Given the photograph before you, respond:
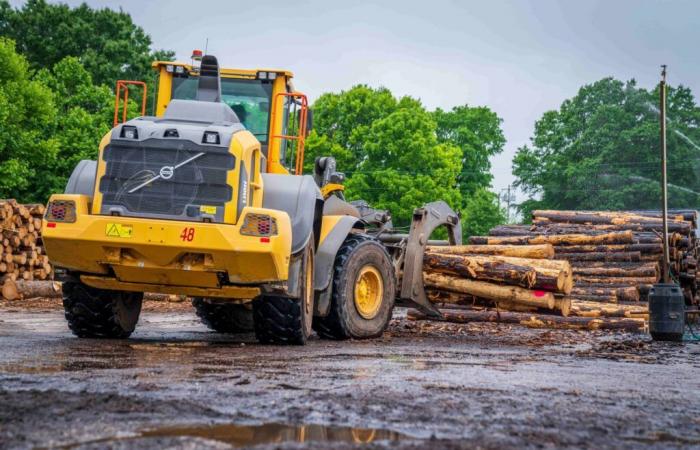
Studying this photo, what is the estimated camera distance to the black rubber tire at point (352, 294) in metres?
12.0

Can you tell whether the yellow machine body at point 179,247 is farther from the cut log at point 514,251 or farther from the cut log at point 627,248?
the cut log at point 627,248

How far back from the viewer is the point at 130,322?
11.9m

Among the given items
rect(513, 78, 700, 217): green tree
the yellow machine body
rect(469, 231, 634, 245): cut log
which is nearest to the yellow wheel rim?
the yellow machine body

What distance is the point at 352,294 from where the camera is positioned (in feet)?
40.2

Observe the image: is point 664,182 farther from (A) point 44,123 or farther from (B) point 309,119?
(A) point 44,123

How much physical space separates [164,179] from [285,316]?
192cm

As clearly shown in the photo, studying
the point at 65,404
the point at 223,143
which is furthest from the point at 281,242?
the point at 65,404

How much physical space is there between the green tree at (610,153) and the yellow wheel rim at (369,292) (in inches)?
1912

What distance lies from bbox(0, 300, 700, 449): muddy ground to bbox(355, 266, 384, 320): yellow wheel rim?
119 cm

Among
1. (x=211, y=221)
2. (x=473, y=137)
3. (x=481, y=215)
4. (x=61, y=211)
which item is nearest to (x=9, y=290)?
(x=61, y=211)

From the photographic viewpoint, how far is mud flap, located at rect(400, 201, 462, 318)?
1480 centimetres

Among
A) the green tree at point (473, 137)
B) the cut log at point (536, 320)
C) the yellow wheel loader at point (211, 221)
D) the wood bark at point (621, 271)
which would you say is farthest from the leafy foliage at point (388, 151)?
the yellow wheel loader at point (211, 221)

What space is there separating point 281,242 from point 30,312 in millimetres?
10840

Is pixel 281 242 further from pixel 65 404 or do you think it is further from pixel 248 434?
pixel 248 434
